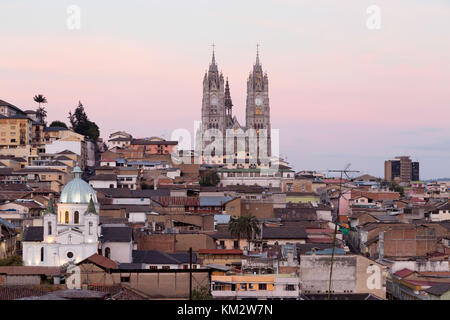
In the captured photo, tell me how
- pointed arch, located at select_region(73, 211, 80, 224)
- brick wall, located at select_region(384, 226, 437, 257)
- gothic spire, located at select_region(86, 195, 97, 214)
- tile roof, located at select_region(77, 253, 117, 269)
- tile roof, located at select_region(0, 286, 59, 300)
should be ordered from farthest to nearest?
1. brick wall, located at select_region(384, 226, 437, 257)
2. pointed arch, located at select_region(73, 211, 80, 224)
3. gothic spire, located at select_region(86, 195, 97, 214)
4. tile roof, located at select_region(77, 253, 117, 269)
5. tile roof, located at select_region(0, 286, 59, 300)

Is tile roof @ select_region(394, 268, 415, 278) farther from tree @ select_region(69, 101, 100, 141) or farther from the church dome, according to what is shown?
tree @ select_region(69, 101, 100, 141)

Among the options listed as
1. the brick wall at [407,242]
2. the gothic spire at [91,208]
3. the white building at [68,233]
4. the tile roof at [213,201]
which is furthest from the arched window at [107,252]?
the tile roof at [213,201]

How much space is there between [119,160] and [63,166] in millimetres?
17675

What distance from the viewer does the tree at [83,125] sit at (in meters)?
163

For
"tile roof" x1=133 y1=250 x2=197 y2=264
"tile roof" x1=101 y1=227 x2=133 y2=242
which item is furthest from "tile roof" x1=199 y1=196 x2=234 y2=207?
"tile roof" x1=133 y1=250 x2=197 y2=264

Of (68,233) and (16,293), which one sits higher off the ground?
(16,293)

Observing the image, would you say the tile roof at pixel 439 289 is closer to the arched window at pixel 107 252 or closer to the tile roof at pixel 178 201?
the arched window at pixel 107 252

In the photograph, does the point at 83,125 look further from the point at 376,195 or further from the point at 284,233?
the point at 284,233

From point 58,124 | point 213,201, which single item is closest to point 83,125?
point 58,124

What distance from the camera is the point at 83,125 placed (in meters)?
166

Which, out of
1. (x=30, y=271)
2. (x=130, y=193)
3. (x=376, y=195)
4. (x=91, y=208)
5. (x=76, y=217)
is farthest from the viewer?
(x=376, y=195)

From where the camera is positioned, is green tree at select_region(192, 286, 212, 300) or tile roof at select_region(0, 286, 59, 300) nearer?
tile roof at select_region(0, 286, 59, 300)

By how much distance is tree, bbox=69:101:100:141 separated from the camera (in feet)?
536
